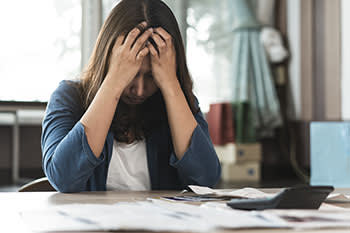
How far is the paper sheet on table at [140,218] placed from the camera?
17.6 inches

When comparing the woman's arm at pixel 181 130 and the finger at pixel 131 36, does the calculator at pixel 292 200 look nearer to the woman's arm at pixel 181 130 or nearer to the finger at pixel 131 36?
the woman's arm at pixel 181 130

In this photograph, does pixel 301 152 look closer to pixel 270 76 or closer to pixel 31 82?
pixel 270 76

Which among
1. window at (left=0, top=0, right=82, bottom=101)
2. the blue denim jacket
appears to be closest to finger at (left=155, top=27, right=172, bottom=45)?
the blue denim jacket

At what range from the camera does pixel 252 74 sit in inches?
176

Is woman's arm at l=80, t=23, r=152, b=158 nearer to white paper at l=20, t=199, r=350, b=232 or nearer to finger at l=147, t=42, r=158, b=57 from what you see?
finger at l=147, t=42, r=158, b=57

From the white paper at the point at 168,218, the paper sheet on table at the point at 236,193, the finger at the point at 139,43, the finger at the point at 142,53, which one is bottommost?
the paper sheet on table at the point at 236,193

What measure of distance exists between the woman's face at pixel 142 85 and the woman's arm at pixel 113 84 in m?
0.04

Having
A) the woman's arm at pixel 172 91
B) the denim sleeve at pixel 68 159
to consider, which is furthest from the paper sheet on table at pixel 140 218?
the woman's arm at pixel 172 91

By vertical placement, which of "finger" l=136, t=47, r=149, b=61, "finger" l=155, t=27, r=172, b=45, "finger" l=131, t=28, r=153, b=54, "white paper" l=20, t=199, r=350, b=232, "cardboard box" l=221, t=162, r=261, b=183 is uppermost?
"finger" l=155, t=27, r=172, b=45

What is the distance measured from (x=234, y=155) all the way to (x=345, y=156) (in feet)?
6.45

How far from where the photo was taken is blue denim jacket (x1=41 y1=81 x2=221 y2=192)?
2.90 feet

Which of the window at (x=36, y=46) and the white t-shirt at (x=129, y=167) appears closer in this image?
the white t-shirt at (x=129, y=167)

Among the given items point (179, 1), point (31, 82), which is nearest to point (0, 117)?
point (31, 82)

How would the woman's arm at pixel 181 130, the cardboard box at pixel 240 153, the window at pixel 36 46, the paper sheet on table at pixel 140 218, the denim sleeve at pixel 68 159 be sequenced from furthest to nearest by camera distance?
the cardboard box at pixel 240 153 < the window at pixel 36 46 < the woman's arm at pixel 181 130 < the denim sleeve at pixel 68 159 < the paper sheet on table at pixel 140 218
